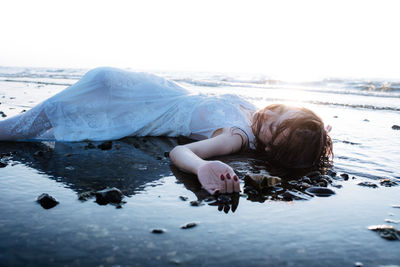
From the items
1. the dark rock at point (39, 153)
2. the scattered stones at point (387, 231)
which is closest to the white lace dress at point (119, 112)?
the dark rock at point (39, 153)

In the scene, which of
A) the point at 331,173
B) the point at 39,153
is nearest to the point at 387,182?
the point at 331,173

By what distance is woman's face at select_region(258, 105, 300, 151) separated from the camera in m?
3.78

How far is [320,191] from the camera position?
3148 mm

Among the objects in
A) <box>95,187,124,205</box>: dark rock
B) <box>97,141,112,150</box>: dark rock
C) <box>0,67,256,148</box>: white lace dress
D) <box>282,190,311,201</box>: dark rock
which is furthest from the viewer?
<box>0,67,256,148</box>: white lace dress

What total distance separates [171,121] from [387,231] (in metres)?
3.37

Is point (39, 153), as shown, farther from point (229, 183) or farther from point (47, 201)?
point (229, 183)

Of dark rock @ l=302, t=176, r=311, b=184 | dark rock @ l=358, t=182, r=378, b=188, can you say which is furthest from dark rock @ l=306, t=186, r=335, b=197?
dark rock @ l=358, t=182, r=378, b=188

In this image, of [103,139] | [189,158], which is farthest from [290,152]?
[103,139]

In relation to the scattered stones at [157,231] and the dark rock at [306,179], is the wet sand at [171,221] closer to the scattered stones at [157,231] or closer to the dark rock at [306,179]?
the scattered stones at [157,231]

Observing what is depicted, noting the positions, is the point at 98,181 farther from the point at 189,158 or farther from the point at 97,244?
the point at 97,244

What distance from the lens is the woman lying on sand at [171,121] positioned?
12.3ft

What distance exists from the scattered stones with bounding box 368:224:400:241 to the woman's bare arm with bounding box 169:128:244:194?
3.52 ft

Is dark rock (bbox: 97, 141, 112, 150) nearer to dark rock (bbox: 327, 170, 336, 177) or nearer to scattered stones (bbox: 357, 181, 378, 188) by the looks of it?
dark rock (bbox: 327, 170, 336, 177)

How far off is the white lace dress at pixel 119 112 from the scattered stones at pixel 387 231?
2063 millimetres
